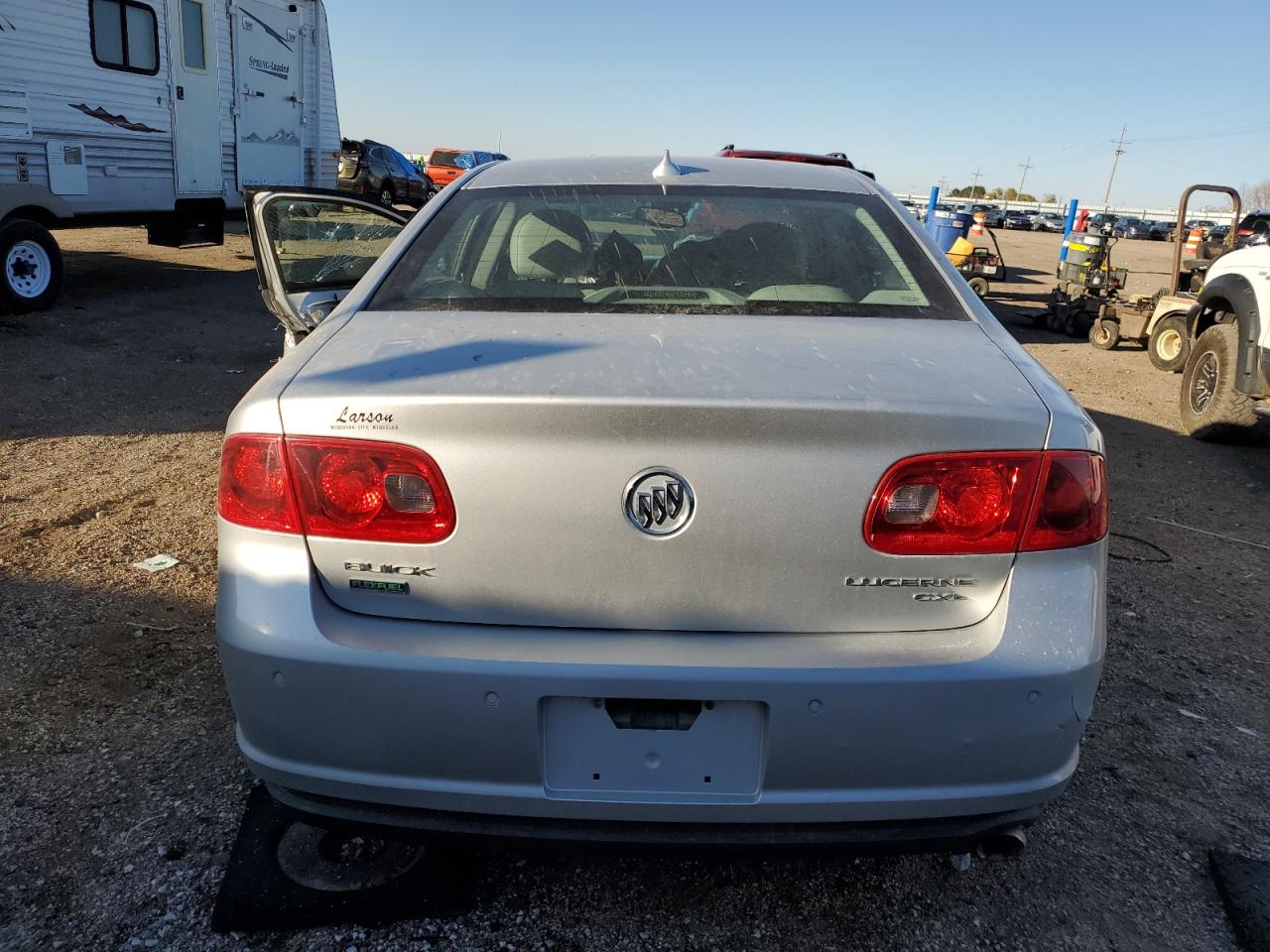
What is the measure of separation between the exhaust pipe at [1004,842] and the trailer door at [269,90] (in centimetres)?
1242

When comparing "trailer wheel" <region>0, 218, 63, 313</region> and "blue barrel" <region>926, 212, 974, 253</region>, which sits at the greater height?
"blue barrel" <region>926, 212, 974, 253</region>

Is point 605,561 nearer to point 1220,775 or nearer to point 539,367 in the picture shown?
point 539,367

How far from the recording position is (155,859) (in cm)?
231

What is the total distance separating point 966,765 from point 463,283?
1.62 meters

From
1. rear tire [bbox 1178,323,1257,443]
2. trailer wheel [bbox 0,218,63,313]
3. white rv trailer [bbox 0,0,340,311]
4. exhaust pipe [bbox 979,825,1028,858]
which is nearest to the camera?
exhaust pipe [bbox 979,825,1028,858]

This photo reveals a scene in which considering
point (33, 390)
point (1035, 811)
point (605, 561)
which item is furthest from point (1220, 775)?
point (33, 390)

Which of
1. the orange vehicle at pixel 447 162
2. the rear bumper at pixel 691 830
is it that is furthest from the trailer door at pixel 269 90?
the orange vehicle at pixel 447 162

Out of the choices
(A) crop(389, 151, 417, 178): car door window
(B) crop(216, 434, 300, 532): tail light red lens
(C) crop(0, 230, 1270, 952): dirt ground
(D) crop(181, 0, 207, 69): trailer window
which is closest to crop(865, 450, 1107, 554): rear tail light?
(C) crop(0, 230, 1270, 952): dirt ground

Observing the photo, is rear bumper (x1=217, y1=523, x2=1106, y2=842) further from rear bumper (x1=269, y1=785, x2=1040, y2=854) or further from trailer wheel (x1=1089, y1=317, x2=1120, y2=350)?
trailer wheel (x1=1089, y1=317, x2=1120, y2=350)

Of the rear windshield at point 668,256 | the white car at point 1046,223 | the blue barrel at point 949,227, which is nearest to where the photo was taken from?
the rear windshield at point 668,256

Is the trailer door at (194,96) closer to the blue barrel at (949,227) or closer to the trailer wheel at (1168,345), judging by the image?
the trailer wheel at (1168,345)

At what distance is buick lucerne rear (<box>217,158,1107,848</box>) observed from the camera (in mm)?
1721

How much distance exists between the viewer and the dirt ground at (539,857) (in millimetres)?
2172

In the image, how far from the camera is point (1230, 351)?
23.1 feet
